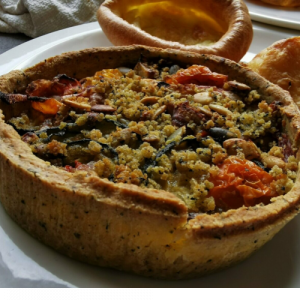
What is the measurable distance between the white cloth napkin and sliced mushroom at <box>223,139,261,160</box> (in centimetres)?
342

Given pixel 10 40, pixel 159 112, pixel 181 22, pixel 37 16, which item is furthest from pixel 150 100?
pixel 10 40

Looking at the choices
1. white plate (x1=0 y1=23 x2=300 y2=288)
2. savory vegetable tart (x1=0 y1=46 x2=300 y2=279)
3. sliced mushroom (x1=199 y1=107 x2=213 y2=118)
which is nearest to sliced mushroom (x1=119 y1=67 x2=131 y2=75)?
savory vegetable tart (x1=0 y1=46 x2=300 y2=279)

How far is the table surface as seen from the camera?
4.76 metres

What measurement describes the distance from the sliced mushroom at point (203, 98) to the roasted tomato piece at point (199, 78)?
0.78 feet

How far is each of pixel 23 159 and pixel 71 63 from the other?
1.22m

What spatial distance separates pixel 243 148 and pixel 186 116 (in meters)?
0.42

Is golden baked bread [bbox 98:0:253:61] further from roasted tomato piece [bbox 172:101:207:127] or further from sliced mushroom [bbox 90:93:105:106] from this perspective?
roasted tomato piece [bbox 172:101:207:127]

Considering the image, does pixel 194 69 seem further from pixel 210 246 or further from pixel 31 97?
pixel 210 246

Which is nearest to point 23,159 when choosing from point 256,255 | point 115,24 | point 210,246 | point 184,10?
point 210,246

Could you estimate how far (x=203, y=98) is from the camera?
2.62 meters

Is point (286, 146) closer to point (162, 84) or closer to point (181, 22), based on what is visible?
point (162, 84)

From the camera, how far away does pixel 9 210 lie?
206 centimetres

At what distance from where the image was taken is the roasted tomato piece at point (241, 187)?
200cm

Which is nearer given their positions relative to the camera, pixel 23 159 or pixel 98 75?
pixel 23 159
